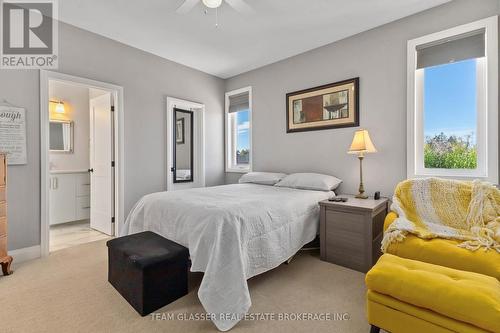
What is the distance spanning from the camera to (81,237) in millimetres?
3578

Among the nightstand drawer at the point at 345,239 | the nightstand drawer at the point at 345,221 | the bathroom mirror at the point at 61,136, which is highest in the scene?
the bathroom mirror at the point at 61,136

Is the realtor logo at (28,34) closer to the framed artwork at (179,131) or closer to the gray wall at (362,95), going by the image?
the framed artwork at (179,131)

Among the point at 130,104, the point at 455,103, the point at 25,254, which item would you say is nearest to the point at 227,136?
the point at 130,104

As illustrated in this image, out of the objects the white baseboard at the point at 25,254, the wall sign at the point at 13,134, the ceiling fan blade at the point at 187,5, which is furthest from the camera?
the white baseboard at the point at 25,254

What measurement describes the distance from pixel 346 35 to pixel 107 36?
3.15 m

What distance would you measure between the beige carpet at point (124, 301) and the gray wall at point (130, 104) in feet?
2.53

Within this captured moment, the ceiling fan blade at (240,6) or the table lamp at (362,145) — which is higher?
the ceiling fan blade at (240,6)

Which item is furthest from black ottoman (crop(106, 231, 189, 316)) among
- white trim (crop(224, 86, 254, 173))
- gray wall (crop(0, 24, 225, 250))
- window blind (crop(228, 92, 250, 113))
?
window blind (crop(228, 92, 250, 113))

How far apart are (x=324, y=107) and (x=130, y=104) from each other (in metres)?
2.79

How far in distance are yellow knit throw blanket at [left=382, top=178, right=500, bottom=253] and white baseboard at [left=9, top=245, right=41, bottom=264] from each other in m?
3.63

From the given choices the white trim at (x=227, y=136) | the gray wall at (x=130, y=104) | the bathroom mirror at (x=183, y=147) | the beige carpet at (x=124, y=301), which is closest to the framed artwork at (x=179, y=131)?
the bathroom mirror at (x=183, y=147)

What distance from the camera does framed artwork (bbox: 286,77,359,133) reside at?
3188 millimetres

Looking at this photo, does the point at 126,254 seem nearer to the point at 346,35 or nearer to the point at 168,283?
the point at 168,283

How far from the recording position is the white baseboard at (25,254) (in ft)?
8.61
